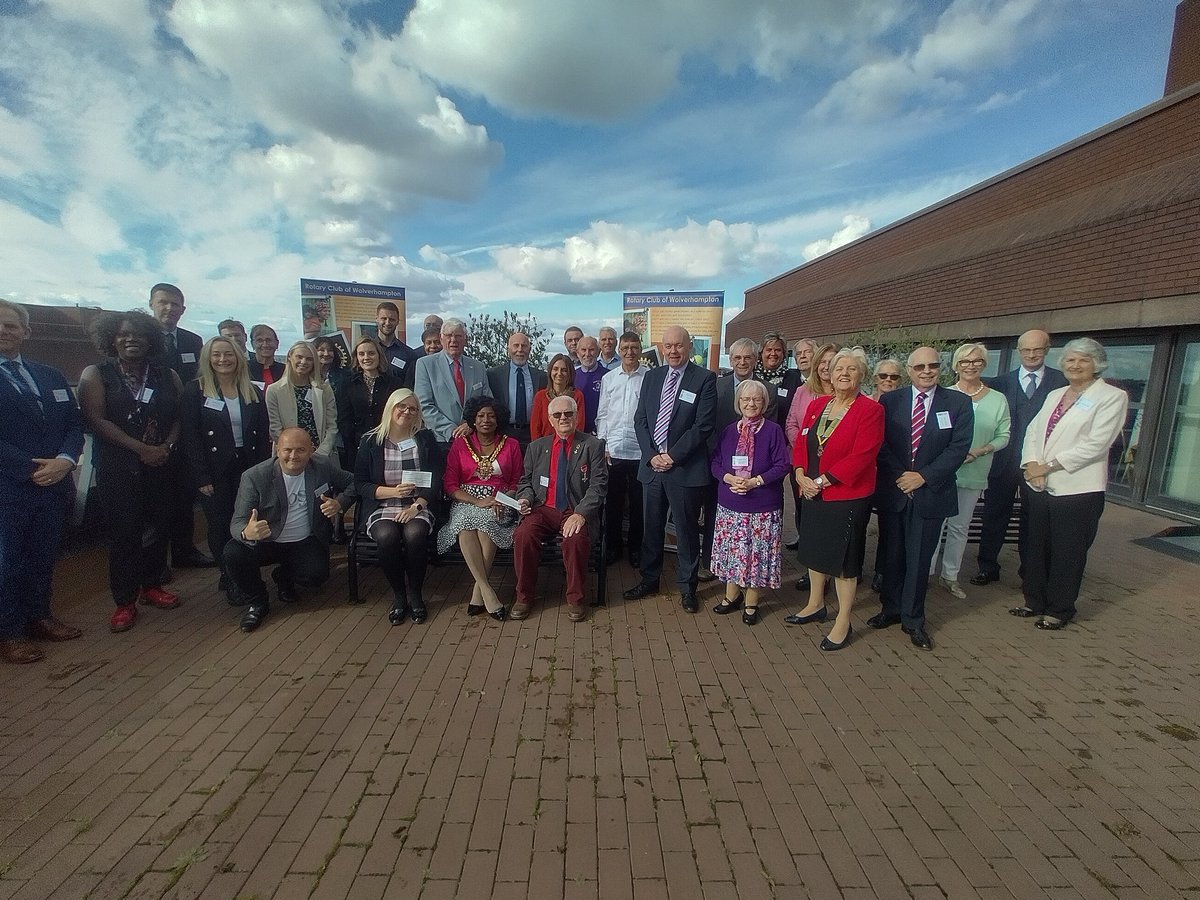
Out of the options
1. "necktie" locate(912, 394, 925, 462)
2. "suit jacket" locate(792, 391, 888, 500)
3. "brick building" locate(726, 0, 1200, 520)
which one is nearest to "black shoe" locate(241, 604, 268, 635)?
"suit jacket" locate(792, 391, 888, 500)

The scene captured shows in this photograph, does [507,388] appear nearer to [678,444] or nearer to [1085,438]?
[678,444]

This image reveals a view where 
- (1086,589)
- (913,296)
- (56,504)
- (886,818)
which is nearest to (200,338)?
(56,504)

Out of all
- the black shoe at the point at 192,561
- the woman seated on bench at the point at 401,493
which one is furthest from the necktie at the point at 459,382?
the black shoe at the point at 192,561

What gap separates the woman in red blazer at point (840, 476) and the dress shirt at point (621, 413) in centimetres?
153

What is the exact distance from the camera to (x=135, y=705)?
2.82 meters

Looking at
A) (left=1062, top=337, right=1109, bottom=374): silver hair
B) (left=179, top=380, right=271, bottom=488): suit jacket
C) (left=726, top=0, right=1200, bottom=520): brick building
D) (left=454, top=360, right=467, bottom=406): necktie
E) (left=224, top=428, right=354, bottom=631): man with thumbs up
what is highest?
(left=726, top=0, right=1200, bottom=520): brick building

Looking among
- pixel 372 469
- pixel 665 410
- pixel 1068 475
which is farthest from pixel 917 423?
pixel 372 469

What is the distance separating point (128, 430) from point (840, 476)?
461 cm

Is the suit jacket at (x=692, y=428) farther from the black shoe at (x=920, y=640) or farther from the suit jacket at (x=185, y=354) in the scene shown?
the suit jacket at (x=185, y=354)

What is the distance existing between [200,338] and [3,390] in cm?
202

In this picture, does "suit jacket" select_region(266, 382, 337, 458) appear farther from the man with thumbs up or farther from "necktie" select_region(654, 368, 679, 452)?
"necktie" select_region(654, 368, 679, 452)

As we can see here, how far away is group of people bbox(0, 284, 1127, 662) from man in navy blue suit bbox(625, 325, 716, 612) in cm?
2

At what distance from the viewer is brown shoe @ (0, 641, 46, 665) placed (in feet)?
10.4

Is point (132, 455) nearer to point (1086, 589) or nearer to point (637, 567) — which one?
point (637, 567)
